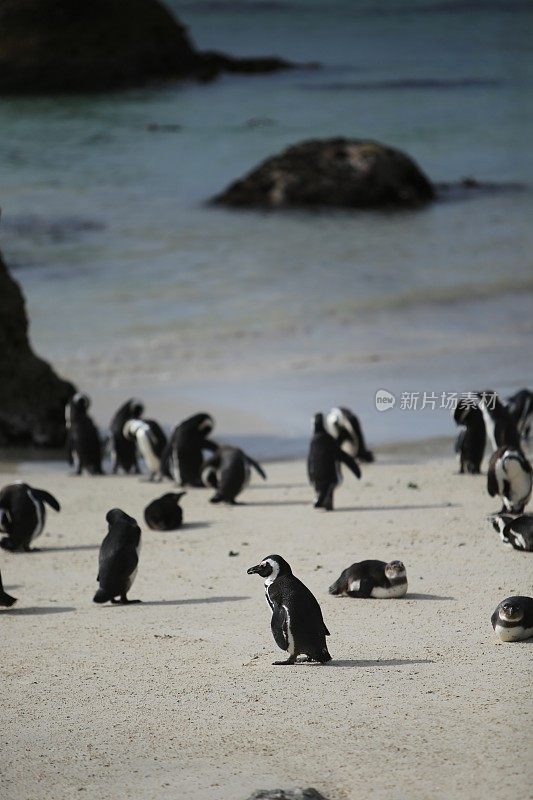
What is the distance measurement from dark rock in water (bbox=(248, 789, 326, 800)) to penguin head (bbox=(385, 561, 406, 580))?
5.64 feet

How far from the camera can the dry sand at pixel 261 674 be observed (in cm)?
371

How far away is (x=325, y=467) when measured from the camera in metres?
7.03

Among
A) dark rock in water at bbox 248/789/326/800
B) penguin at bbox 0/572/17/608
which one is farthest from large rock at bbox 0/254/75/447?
dark rock in water at bbox 248/789/326/800

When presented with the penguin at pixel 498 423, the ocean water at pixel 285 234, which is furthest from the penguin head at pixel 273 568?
the ocean water at pixel 285 234

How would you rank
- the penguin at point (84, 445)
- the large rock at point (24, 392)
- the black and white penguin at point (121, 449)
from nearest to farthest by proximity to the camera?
1. the penguin at point (84, 445)
2. the black and white penguin at point (121, 449)
3. the large rock at point (24, 392)

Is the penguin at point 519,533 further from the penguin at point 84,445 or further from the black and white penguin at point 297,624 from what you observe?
the penguin at point 84,445

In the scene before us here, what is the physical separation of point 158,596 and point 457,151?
21648 millimetres

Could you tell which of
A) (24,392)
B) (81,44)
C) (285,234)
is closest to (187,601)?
(24,392)

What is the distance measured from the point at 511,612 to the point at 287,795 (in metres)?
1.33

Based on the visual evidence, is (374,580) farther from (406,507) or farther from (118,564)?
(406,507)

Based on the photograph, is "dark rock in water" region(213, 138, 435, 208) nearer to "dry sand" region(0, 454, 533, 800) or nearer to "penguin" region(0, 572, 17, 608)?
"dry sand" region(0, 454, 533, 800)

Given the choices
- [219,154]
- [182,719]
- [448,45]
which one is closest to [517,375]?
[182,719]

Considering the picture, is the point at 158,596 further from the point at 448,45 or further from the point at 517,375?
the point at 448,45

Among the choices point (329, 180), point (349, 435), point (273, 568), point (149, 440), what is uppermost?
point (273, 568)
